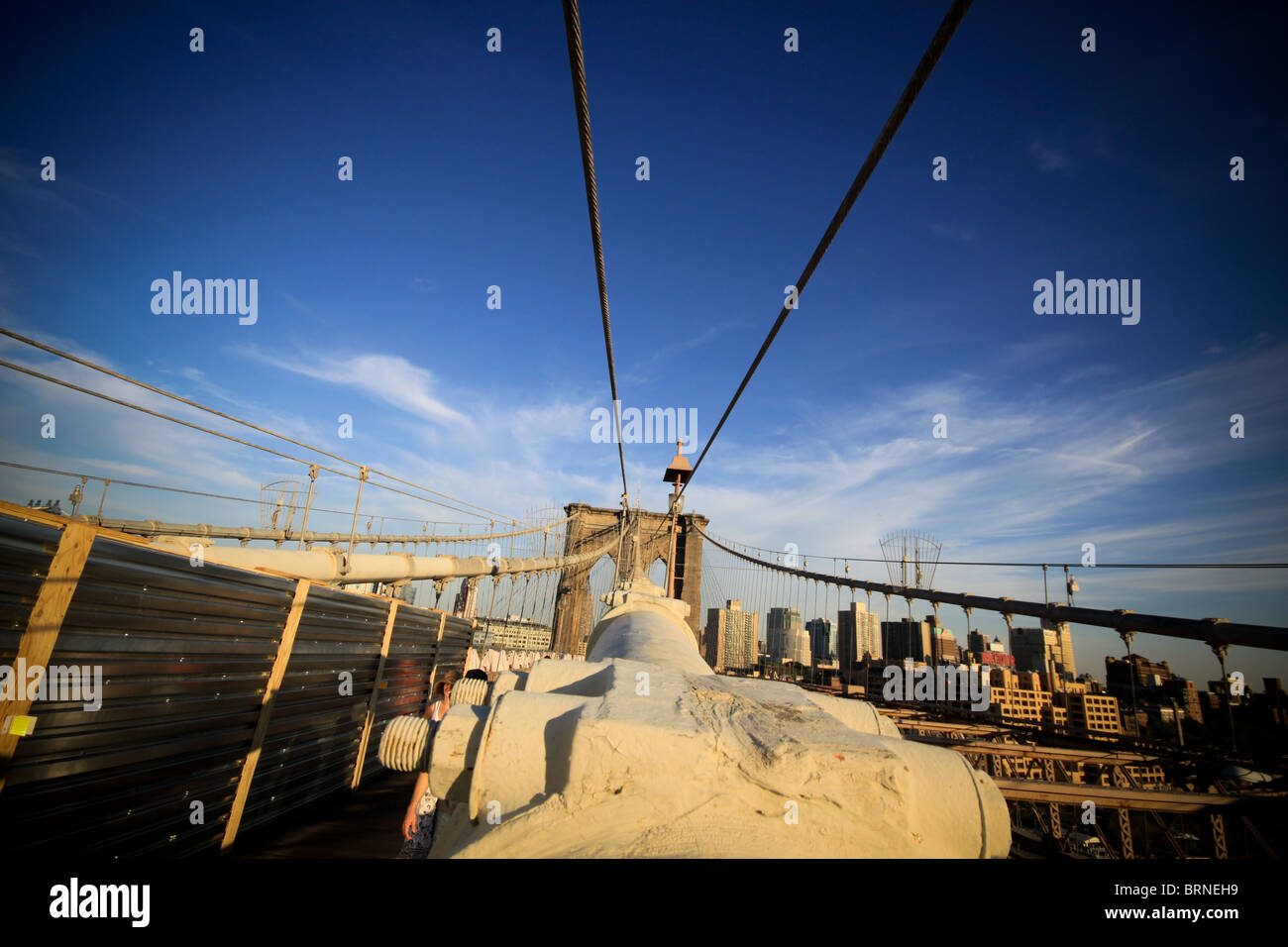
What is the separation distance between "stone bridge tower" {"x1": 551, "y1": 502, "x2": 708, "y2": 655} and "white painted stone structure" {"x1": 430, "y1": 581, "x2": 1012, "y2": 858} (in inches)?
1017

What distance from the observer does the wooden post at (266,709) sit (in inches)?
165

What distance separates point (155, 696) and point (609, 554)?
82.9 feet

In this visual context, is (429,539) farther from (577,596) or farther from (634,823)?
(634,823)

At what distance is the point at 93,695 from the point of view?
3162 mm

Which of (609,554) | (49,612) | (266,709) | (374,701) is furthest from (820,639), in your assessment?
(49,612)

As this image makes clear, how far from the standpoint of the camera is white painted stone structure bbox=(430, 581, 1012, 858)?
118 centimetres

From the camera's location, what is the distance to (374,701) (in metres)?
6.63
